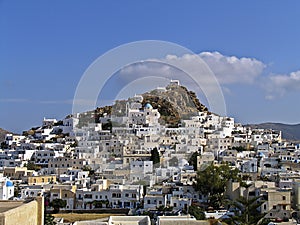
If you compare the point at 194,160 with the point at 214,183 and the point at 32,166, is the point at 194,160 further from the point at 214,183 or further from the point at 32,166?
the point at 32,166

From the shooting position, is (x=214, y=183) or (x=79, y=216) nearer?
(x=79, y=216)

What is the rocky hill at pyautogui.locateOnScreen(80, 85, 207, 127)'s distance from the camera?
3064 cm

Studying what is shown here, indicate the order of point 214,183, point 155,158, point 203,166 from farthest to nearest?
point 155,158 → point 203,166 → point 214,183

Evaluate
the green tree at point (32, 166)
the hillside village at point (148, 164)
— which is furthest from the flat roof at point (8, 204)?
the green tree at point (32, 166)

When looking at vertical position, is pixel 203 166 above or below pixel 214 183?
above

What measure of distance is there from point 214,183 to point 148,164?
184 inches

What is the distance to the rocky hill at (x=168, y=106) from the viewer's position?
30.6m

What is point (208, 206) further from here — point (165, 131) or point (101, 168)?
Result: point (165, 131)

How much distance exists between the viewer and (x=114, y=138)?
27031 millimetres

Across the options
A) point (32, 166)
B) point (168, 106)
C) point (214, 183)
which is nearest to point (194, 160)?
point (214, 183)

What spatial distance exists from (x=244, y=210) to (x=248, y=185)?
4.73 m

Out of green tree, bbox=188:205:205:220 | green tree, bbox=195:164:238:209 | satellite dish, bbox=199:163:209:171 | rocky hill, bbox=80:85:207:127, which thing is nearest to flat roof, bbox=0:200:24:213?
green tree, bbox=188:205:205:220

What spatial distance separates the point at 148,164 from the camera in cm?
2159

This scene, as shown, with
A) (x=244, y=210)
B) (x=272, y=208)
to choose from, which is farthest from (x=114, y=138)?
(x=244, y=210)
